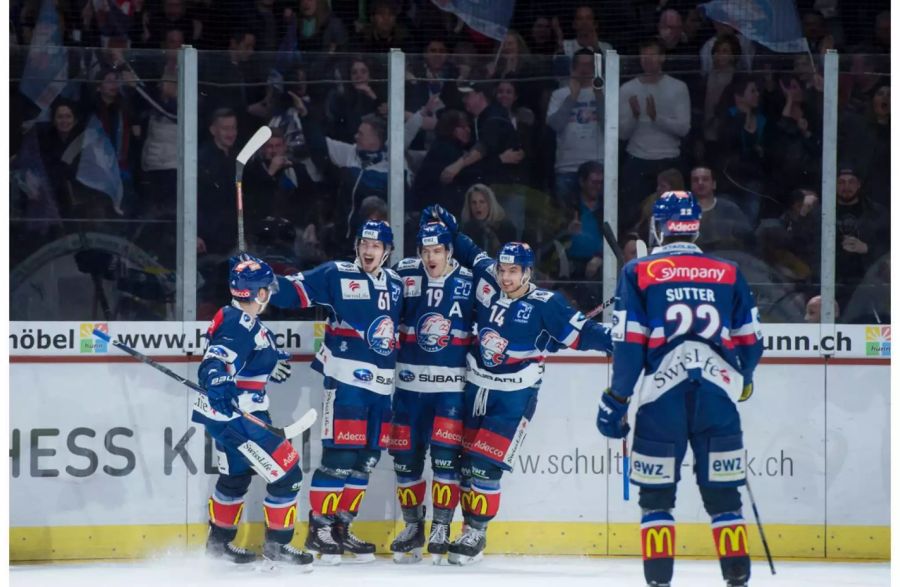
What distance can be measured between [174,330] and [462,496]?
1.36 meters

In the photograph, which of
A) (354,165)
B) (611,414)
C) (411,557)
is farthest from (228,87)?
(611,414)

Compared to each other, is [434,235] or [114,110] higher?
[114,110]

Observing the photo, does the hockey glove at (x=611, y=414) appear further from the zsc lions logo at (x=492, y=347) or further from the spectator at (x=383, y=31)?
the spectator at (x=383, y=31)

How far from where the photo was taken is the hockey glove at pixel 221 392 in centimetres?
540

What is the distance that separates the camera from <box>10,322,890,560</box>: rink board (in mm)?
5988

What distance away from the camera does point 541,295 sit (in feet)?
19.1

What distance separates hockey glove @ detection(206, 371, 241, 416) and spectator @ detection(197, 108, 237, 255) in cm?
81

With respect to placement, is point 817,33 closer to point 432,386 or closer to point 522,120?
point 522,120

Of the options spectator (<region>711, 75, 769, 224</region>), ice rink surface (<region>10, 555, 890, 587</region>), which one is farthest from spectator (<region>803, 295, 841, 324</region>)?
ice rink surface (<region>10, 555, 890, 587</region>)

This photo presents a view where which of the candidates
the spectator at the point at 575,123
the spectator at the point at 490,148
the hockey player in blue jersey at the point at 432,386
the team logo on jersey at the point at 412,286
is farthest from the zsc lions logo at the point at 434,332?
the spectator at the point at 575,123

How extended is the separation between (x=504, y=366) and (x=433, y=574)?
859mm

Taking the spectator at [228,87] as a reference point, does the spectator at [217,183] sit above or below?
below

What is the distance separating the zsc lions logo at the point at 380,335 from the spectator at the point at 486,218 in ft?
1.99

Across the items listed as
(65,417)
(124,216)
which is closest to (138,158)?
(124,216)
